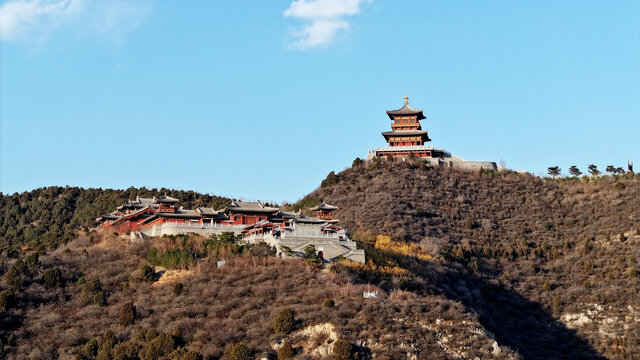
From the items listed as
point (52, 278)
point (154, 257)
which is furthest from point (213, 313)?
point (52, 278)

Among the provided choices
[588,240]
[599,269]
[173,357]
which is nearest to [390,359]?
[173,357]

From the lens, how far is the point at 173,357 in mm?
65312

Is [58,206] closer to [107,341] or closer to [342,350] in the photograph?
[107,341]

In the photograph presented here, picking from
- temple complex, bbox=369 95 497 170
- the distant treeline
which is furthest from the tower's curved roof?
the distant treeline

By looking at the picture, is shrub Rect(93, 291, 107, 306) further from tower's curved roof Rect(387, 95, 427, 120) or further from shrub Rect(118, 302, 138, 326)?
tower's curved roof Rect(387, 95, 427, 120)

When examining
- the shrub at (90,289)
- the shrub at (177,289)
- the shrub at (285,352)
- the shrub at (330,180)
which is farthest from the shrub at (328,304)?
the shrub at (330,180)

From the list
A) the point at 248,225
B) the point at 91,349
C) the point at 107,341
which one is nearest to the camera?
the point at 91,349

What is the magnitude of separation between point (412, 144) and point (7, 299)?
7532cm

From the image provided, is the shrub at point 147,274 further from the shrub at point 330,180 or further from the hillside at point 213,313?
the shrub at point 330,180

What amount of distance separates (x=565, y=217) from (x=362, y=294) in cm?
5150

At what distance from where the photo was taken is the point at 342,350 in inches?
2482

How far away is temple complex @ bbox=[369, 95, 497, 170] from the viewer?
131 metres

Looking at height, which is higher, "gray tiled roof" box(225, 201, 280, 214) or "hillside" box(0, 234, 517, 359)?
"gray tiled roof" box(225, 201, 280, 214)

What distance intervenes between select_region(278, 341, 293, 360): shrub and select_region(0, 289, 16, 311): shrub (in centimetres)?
2698
